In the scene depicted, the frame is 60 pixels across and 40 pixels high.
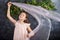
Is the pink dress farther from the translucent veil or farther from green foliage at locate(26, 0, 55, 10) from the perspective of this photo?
green foliage at locate(26, 0, 55, 10)

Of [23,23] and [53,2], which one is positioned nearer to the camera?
[23,23]

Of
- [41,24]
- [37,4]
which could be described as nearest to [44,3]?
[37,4]

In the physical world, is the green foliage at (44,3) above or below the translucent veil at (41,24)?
above

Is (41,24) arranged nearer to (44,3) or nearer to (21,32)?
(21,32)

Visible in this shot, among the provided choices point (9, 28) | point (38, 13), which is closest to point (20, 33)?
point (38, 13)

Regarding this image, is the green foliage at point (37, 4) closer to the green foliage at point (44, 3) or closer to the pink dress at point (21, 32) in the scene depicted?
the green foliage at point (44, 3)

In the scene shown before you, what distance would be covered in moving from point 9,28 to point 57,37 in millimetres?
794

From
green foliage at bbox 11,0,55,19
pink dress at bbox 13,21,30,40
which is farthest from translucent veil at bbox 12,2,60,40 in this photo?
green foliage at bbox 11,0,55,19

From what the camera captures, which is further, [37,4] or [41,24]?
[37,4]

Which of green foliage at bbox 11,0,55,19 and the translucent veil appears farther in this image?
green foliage at bbox 11,0,55,19

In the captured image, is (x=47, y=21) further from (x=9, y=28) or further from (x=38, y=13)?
(x=9, y=28)

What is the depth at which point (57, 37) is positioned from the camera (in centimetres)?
441

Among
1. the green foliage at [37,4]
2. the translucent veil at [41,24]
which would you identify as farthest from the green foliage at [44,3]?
the translucent veil at [41,24]

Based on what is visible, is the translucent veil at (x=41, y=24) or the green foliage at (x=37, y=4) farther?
the green foliage at (x=37, y=4)
